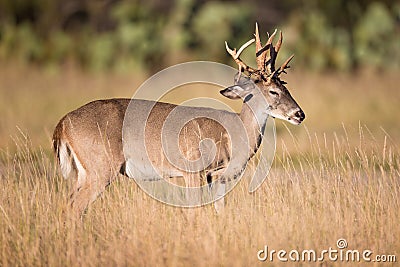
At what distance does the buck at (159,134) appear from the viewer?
8578mm

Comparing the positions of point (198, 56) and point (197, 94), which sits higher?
point (198, 56)

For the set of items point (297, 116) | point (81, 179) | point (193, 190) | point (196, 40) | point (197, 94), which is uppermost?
point (196, 40)

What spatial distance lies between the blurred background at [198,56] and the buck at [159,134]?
36.1ft

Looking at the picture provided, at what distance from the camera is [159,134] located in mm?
9039

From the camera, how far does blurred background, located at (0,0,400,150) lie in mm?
21630

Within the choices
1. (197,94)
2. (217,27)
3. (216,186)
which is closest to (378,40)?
(217,27)

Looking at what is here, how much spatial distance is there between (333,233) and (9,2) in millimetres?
28717

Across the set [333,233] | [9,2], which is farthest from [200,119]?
[9,2]

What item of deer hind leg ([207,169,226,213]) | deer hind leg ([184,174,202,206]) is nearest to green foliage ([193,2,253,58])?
deer hind leg ([207,169,226,213])

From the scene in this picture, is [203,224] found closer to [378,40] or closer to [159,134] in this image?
[159,134]

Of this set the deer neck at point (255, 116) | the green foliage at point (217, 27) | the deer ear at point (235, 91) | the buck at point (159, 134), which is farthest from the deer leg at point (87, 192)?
the green foliage at point (217, 27)

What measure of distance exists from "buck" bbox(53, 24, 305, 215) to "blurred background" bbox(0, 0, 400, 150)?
1101 cm

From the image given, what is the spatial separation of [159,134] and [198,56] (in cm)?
1690

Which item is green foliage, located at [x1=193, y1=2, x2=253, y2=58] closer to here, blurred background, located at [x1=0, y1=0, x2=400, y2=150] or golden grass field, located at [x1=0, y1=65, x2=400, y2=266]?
blurred background, located at [x1=0, y1=0, x2=400, y2=150]
